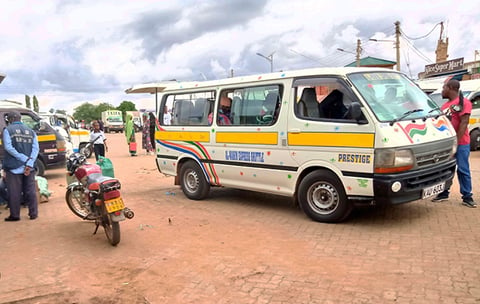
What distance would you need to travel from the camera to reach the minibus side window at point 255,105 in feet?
20.2

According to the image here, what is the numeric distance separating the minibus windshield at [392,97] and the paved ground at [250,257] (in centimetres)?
147

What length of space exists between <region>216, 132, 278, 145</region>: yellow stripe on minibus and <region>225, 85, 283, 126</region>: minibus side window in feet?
0.54

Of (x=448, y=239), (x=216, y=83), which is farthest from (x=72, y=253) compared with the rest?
(x=448, y=239)

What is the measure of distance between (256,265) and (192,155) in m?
3.57

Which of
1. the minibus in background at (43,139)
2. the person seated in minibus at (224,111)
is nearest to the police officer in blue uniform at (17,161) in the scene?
the person seated in minibus at (224,111)

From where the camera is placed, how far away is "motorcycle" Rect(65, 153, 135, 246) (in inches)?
199

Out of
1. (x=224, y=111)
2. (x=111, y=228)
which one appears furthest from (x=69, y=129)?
(x=111, y=228)

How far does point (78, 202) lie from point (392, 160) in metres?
4.59

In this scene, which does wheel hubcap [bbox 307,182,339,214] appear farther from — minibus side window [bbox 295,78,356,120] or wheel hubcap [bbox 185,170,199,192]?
wheel hubcap [bbox 185,170,199,192]

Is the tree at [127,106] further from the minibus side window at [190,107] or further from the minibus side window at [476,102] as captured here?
the minibus side window at [190,107]

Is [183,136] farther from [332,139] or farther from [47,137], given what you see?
[47,137]

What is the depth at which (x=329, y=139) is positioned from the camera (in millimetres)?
5406

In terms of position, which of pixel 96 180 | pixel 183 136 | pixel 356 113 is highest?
pixel 356 113

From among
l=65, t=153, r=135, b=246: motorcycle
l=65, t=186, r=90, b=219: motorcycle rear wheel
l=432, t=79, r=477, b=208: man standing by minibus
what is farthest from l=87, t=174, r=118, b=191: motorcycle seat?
l=432, t=79, r=477, b=208: man standing by minibus
